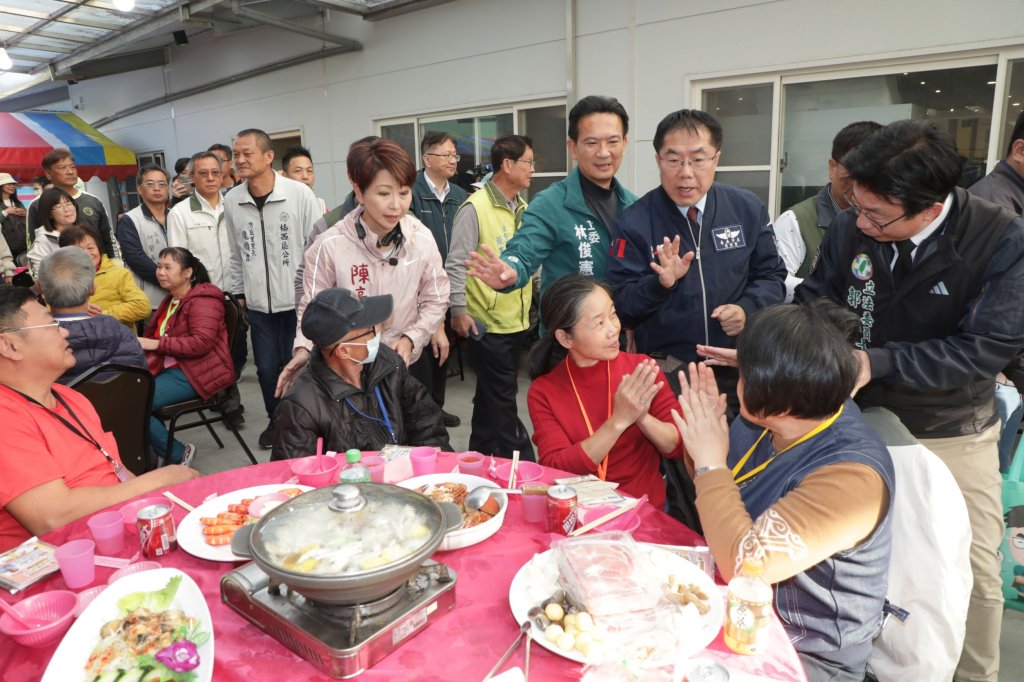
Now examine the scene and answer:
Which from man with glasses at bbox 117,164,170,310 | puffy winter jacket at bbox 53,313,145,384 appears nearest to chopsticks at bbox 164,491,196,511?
puffy winter jacket at bbox 53,313,145,384

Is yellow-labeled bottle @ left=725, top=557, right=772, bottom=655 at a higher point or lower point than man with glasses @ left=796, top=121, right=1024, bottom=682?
lower

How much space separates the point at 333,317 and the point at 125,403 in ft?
3.88

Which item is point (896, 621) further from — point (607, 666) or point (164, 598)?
point (164, 598)

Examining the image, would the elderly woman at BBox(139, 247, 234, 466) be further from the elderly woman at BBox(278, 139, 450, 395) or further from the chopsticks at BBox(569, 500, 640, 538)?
the chopsticks at BBox(569, 500, 640, 538)

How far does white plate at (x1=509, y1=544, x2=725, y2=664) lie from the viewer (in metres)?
0.98

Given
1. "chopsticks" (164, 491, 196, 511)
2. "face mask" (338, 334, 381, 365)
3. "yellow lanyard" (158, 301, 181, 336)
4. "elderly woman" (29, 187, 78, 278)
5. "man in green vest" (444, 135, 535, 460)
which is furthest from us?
"elderly woman" (29, 187, 78, 278)

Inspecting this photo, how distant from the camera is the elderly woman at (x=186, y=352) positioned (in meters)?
3.23

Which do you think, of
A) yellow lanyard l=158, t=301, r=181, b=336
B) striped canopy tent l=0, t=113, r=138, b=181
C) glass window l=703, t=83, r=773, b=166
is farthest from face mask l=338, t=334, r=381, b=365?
striped canopy tent l=0, t=113, r=138, b=181

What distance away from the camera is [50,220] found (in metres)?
4.42

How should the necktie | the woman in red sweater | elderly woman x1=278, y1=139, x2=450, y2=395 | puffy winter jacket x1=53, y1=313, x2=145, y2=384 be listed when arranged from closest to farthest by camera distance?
the necktie → the woman in red sweater → elderly woman x1=278, y1=139, x2=450, y2=395 → puffy winter jacket x1=53, y1=313, x2=145, y2=384

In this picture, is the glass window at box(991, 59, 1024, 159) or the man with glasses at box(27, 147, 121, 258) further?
the man with glasses at box(27, 147, 121, 258)

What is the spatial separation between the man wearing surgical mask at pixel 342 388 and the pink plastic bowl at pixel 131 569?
634mm

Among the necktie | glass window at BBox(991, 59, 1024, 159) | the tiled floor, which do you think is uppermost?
glass window at BBox(991, 59, 1024, 159)

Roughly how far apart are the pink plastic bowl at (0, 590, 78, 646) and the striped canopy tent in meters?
11.6
